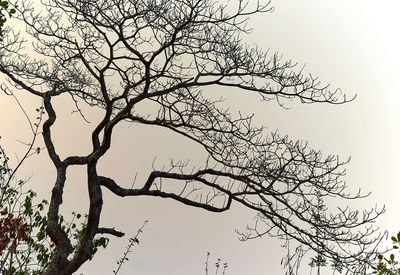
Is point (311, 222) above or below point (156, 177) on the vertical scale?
below

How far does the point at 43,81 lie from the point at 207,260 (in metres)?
4.62

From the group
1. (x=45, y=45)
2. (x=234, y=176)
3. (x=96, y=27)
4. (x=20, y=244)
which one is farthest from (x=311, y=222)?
(x=45, y=45)

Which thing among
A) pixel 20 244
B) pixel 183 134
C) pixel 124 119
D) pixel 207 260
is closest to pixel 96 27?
pixel 124 119

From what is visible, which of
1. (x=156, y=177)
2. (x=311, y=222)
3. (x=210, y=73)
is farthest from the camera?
(x=156, y=177)

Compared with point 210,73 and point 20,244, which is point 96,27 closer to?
point 210,73

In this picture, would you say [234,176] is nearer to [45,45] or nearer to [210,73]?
[210,73]

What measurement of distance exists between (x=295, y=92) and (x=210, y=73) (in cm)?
133

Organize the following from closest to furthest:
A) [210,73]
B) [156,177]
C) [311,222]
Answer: [311,222] < [210,73] < [156,177]

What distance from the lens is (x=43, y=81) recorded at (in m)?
10.5

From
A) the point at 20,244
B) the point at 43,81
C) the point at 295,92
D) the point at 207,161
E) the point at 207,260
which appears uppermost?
the point at 43,81

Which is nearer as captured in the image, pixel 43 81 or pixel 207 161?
pixel 207 161

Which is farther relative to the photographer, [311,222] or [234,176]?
[234,176]

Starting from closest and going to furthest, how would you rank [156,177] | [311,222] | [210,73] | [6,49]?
[311,222], [210,73], [156,177], [6,49]

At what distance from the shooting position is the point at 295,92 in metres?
8.15
